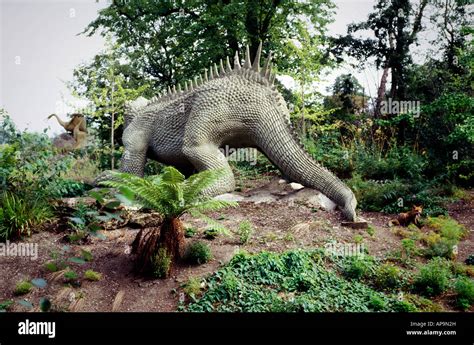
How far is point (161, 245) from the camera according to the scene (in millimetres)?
5531

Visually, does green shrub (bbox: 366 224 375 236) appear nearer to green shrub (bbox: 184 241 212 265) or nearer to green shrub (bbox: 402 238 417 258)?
green shrub (bbox: 402 238 417 258)

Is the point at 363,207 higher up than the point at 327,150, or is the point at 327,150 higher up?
the point at 327,150

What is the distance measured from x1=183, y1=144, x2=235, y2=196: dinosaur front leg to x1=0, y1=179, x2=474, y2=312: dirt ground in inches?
17.1

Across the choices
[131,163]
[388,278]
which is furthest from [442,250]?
[131,163]

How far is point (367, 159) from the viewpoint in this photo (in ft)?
34.8

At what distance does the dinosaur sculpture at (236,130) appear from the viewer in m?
7.99

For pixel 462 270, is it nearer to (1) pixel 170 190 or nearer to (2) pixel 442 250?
(2) pixel 442 250

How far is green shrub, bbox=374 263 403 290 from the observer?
5.63 meters

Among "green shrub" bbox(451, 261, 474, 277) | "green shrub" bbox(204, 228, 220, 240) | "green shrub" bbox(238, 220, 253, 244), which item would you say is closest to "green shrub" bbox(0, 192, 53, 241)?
"green shrub" bbox(204, 228, 220, 240)

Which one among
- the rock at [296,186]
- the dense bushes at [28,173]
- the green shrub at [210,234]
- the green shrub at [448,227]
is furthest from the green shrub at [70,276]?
the green shrub at [448,227]

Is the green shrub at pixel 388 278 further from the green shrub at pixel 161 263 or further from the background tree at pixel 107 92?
the background tree at pixel 107 92

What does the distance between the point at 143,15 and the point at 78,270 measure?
1338 centimetres
